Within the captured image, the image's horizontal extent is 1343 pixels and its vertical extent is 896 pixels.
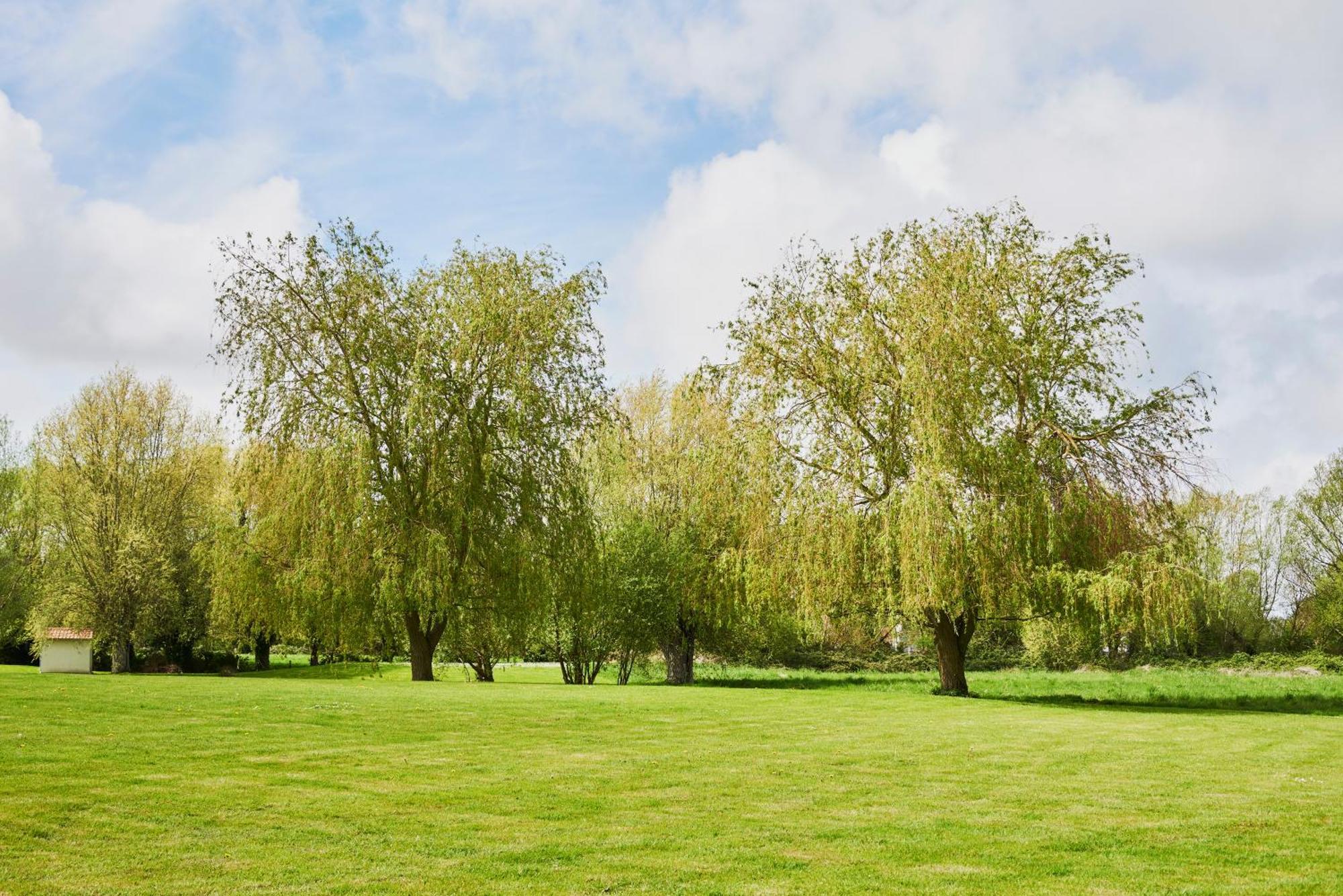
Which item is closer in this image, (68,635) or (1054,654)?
(68,635)

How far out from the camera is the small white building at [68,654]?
33.9 m

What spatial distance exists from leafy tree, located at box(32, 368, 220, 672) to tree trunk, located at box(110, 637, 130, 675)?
45 millimetres

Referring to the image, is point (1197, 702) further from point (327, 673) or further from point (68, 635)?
point (68, 635)

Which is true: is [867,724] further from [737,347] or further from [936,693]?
[737,347]

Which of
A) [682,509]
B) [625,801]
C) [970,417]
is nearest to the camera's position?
[625,801]

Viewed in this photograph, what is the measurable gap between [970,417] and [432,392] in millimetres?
12884

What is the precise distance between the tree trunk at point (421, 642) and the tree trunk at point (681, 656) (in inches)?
328

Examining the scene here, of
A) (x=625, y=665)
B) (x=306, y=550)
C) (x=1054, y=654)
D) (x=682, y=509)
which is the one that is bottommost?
(x=1054, y=654)

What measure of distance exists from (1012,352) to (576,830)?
1920cm

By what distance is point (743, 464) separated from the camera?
26250mm

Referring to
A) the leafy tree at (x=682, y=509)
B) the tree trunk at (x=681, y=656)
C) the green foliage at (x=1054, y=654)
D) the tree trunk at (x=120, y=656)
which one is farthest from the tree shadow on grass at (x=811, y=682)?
the tree trunk at (x=120, y=656)

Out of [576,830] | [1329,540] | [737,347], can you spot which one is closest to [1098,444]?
[737,347]

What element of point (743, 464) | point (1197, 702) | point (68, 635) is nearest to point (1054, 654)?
point (1197, 702)

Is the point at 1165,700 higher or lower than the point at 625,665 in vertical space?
lower
